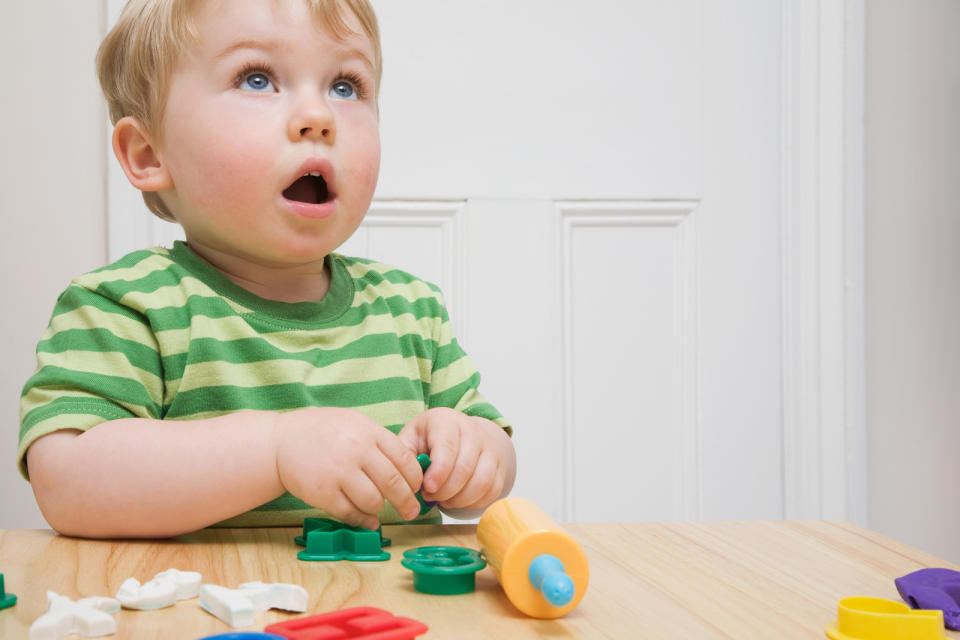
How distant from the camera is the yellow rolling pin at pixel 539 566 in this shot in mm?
395

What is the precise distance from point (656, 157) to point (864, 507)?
26.0 inches

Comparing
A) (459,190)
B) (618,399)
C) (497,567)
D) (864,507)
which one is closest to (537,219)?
(459,190)

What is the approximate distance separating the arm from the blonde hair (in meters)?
0.31

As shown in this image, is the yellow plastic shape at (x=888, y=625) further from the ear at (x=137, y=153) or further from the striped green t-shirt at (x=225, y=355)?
the ear at (x=137, y=153)

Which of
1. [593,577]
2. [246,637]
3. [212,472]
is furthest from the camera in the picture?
[212,472]

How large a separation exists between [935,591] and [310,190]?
21.4 inches

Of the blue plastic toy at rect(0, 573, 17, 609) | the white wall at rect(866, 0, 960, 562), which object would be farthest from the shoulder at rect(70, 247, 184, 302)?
the white wall at rect(866, 0, 960, 562)

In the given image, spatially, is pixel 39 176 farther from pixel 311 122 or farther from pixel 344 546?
pixel 344 546

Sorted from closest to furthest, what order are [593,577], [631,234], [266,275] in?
[593,577] → [266,275] → [631,234]

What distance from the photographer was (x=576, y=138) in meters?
1.47

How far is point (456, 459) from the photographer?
64 cm

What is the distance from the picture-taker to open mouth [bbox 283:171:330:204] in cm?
77

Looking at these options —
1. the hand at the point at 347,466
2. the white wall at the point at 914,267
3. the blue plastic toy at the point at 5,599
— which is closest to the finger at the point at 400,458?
the hand at the point at 347,466

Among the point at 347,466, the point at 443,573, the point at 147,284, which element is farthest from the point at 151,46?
the point at 443,573
